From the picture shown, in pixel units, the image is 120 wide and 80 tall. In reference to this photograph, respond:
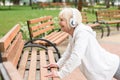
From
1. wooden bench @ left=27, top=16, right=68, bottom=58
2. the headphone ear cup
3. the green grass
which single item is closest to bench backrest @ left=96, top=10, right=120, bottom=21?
the green grass

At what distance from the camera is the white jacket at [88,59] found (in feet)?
12.9

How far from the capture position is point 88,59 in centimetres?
401

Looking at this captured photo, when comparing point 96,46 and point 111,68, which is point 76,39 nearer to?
point 96,46

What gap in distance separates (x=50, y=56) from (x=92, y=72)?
Answer: 2483 mm

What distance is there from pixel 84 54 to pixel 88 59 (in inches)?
2.9

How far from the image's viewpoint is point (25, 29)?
12.6m

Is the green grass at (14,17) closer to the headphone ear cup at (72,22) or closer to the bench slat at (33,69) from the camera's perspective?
the bench slat at (33,69)

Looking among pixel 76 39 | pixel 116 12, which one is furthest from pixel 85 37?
pixel 116 12

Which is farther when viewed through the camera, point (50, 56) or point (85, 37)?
point (50, 56)

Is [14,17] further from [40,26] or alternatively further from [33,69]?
[33,69]

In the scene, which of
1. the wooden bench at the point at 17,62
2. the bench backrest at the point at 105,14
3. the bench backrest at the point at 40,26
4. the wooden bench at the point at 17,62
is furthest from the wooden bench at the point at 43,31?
the bench backrest at the point at 105,14

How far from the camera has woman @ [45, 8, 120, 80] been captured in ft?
12.9

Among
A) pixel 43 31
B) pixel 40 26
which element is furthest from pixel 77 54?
pixel 43 31

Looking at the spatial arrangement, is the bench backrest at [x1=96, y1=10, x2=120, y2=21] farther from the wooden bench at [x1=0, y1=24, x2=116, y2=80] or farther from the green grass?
the wooden bench at [x1=0, y1=24, x2=116, y2=80]
